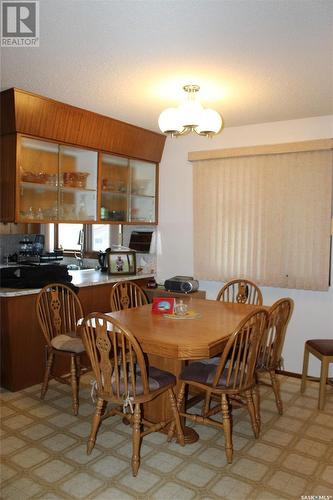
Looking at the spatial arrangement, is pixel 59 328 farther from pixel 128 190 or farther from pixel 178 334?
pixel 128 190

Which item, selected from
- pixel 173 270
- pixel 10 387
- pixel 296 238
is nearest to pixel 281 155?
pixel 296 238

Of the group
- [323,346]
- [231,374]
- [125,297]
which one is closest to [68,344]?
[125,297]

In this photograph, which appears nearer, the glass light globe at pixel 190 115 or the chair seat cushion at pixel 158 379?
the chair seat cushion at pixel 158 379

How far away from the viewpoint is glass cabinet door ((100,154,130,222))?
4.18m

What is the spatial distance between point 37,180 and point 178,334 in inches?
76.9

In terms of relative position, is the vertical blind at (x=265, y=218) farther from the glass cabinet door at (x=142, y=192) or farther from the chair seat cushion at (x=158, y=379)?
the chair seat cushion at (x=158, y=379)

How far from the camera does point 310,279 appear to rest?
371 cm

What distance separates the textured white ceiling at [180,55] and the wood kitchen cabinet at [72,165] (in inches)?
8.6

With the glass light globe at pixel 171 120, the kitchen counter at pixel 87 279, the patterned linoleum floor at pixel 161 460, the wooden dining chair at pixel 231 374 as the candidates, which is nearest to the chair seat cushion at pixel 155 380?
the wooden dining chair at pixel 231 374

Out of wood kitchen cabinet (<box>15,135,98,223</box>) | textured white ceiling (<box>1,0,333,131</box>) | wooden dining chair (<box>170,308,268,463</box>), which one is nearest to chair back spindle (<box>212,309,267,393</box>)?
wooden dining chair (<box>170,308,268,463</box>)

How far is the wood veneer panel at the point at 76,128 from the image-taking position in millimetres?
3209

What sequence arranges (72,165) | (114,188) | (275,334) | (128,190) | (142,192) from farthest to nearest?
(142,192) < (128,190) < (114,188) < (72,165) < (275,334)

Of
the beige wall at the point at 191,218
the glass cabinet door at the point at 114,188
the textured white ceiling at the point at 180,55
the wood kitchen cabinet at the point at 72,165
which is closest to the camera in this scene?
the textured white ceiling at the point at 180,55

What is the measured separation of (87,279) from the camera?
397 centimetres
